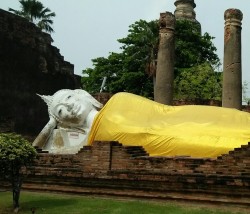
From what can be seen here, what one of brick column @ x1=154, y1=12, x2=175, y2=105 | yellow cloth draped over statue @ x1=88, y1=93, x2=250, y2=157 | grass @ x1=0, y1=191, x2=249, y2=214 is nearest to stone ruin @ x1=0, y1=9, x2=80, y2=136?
brick column @ x1=154, y1=12, x2=175, y2=105

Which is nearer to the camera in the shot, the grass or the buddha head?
the grass

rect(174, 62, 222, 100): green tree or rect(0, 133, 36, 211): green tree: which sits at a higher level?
rect(174, 62, 222, 100): green tree

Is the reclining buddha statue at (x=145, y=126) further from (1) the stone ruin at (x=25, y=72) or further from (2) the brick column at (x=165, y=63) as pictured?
(1) the stone ruin at (x=25, y=72)

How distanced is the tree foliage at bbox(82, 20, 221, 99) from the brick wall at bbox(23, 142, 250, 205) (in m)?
14.7

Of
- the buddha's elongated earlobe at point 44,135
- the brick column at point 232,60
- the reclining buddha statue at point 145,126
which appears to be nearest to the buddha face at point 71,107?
the reclining buddha statue at point 145,126

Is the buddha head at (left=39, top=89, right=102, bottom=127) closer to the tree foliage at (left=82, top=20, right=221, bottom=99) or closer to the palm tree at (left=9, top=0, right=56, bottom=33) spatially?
the tree foliage at (left=82, top=20, right=221, bottom=99)

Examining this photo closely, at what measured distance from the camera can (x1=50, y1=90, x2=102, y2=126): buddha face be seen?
9.83m

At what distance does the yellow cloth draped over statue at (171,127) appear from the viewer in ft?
25.6

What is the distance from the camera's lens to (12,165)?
660 cm

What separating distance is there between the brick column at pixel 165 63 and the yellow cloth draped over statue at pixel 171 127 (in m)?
3.39

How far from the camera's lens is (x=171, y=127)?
8.42m

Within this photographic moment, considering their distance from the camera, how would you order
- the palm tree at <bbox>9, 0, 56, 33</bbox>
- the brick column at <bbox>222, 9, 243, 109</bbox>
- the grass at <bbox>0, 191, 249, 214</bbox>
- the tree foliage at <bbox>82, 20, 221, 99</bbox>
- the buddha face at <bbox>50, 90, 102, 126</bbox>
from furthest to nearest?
1. the palm tree at <bbox>9, 0, 56, 33</bbox>
2. the tree foliage at <bbox>82, 20, 221, 99</bbox>
3. the brick column at <bbox>222, 9, 243, 109</bbox>
4. the buddha face at <bbox>50, 90, 102, 126</bbox>
5. the grass at <bbox>0, 191, 249, 214</bbox>

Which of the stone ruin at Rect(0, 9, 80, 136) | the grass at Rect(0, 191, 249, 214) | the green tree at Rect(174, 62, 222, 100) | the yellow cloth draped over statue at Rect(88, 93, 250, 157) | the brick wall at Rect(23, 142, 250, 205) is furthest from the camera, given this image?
the green tree at Rect(174, 62, 222, 100)

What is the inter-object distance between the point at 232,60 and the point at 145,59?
12.3m
